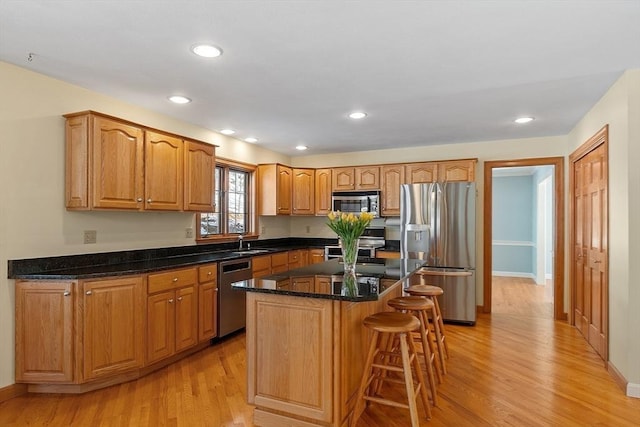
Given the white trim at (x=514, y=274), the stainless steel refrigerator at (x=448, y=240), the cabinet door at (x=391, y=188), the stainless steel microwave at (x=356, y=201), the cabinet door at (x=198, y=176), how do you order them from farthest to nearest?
the white trim at (x=514, y=274), the stainless steel microwave at (x=356, y=201), the cabinet door at (x=391, y=188), the stainless steel refrigerator at (x=448, y=240), the cabinet door at (x=198, y=176)

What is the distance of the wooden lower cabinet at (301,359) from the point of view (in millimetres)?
2279

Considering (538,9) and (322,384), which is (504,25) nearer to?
(538,9)

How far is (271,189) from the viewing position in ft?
18.9

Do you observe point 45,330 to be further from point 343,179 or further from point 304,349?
point 343,179

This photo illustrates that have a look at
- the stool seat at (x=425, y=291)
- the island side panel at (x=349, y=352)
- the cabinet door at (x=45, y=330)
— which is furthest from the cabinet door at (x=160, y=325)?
the stool seat at (x=425, y=291)

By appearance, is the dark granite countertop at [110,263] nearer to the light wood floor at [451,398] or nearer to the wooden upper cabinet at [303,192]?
the light wood floor at [451,398]

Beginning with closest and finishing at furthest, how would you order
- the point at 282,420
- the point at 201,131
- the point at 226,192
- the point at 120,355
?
1. the point at 282,420
2. the point at 120,355
3. the point at 201,131
4. the point at 226,192

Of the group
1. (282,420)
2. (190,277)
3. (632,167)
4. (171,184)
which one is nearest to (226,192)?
(171,184)

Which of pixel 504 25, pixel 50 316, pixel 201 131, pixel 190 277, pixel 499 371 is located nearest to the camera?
pixel 504 25

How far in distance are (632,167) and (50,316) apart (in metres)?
4.47

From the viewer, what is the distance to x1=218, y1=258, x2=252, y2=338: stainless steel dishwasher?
4082mm

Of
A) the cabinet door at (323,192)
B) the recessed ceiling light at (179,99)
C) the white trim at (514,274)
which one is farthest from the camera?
the white trim at (514,274)

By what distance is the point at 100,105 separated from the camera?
3.44 m

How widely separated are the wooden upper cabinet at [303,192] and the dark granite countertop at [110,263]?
4.98 ft
